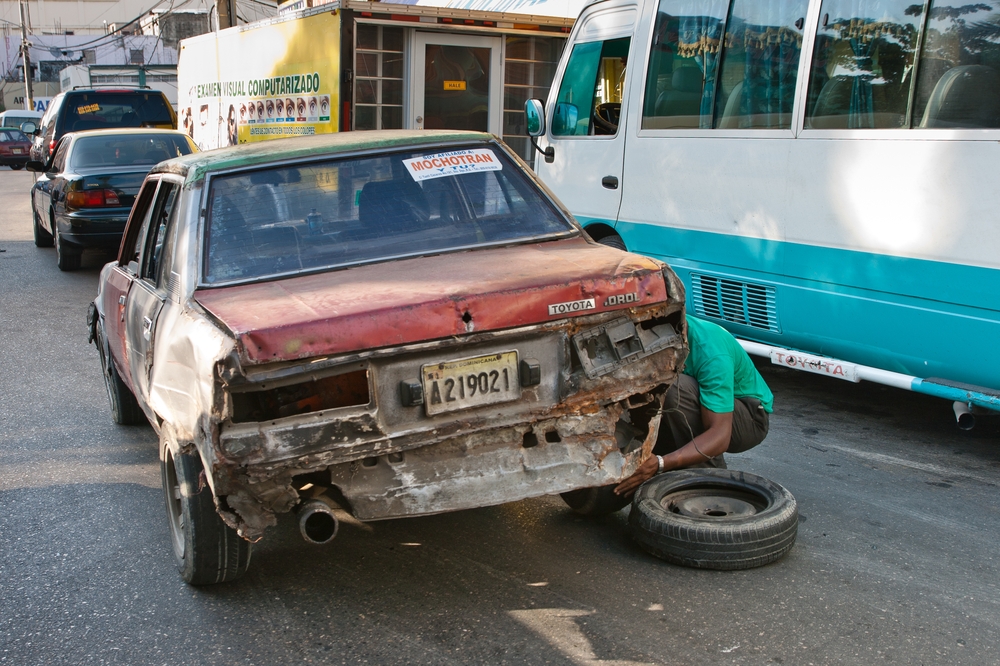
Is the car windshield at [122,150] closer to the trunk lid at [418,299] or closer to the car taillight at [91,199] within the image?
the car taillight at [91,199]

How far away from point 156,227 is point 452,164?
4.80 feet

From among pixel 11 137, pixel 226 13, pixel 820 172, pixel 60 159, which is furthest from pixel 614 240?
pixel 11 137

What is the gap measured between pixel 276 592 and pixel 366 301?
3.87 ft

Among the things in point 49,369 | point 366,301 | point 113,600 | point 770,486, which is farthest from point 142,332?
point 49,369

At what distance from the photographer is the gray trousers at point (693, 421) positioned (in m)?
4.11

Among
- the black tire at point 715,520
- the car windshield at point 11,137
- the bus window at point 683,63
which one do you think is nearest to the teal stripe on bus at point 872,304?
the bus window at point 683,63

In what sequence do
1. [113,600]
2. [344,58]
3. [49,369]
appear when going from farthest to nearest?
[344,58], [49,369], [113,600]

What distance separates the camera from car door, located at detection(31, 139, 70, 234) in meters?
11.3

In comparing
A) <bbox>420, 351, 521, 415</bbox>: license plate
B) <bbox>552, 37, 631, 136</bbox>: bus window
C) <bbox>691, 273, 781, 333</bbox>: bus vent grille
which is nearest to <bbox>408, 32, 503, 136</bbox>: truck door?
<bbox>552, 37, 631, 136</bbox>: bus window

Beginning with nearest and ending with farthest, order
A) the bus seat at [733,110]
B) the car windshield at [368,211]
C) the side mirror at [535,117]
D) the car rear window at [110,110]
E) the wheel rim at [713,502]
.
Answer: the car windshield at [368,211], the wheel rim at [713,502], the bus seat at [733,110], the side mirror at [535,117], the car rear window at [110,110]

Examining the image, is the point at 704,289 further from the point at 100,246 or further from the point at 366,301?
the point at 100,246

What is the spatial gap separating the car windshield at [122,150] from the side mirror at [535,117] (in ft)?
17.5

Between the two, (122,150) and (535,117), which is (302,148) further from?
(122,150)

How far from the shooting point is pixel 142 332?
4062 mm
